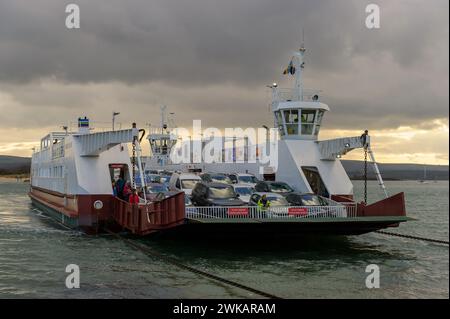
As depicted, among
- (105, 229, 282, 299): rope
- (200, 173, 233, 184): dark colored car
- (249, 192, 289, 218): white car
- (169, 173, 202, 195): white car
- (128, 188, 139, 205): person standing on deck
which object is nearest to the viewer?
(105, 229, 282, 299): rope

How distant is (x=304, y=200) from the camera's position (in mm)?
20453

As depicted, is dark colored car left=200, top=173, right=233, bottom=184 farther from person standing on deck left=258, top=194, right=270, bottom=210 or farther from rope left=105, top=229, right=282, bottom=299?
person standing on deck left=258, top=194, right=270, bottom=210

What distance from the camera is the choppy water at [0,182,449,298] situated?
1368cm

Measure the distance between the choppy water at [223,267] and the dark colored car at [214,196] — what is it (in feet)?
5.74

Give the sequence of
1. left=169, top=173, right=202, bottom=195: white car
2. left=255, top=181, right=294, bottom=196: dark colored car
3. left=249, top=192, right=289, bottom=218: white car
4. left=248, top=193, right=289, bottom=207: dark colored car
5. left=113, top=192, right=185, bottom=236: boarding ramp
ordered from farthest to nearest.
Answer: left=169, top=173, right=202, bottom=195: white car
left=255, top=181, right=294, bottom=196: dark colored car
left=248, top=193, right=289, bottom=207: dark colored car
left=249, top=192, right=289, bottom=218: white car
left=113, top=192, right=185, bottom=236: boarding ramp

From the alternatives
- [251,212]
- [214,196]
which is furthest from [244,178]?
[251,212]

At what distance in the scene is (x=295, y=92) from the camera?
2977 centimetres

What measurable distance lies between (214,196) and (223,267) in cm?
442

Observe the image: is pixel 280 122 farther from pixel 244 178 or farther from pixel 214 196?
pixel 214 196

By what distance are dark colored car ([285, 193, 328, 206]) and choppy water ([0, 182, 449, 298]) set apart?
1778mm

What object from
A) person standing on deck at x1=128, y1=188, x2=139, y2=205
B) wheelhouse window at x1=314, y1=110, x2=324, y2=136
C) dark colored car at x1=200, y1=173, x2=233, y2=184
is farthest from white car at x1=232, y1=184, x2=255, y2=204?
wheelhouse window at x1=314, y1=110, x2=324, y2=136

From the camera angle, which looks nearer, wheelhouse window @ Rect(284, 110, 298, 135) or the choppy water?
the choppy water

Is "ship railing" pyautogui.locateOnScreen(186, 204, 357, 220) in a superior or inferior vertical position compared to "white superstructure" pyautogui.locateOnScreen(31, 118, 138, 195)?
inferior
